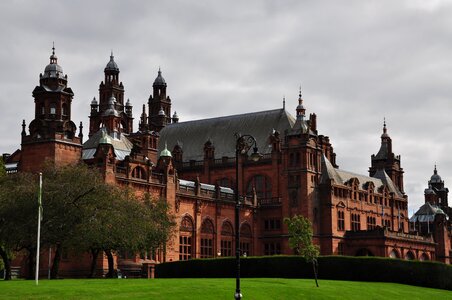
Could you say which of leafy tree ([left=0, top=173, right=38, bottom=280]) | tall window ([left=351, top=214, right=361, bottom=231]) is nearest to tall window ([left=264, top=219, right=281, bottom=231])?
tall window ([left=351, top=214, right=361, bottom=231])

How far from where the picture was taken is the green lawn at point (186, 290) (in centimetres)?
4781

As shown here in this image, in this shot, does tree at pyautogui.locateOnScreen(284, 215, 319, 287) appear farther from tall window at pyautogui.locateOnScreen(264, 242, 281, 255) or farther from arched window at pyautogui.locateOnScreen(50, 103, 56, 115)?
tall window at pyautogui.locateOnScreen(264, 242, 281, 255)

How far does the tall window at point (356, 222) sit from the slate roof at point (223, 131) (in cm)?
1646

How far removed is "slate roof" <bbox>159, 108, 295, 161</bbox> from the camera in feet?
394

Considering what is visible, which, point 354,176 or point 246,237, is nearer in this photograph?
point 246,237

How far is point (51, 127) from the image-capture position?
83.9m

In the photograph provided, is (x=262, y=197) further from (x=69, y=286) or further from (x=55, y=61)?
(x=69, y=286)

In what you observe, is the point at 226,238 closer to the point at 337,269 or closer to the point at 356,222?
the point at 356,222

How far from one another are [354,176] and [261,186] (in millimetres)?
16701

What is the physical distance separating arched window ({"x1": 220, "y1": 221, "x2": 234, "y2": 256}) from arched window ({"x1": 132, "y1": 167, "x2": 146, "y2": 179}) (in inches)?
757

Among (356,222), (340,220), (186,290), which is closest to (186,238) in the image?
(340,220)

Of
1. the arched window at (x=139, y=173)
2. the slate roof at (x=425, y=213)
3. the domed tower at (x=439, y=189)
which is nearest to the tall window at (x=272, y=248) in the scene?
the arched window at (x=139, y=173)

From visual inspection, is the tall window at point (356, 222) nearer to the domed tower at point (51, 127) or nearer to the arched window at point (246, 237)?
the arched window at point (246, 237)

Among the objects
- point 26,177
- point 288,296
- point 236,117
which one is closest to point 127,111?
point 236,117
